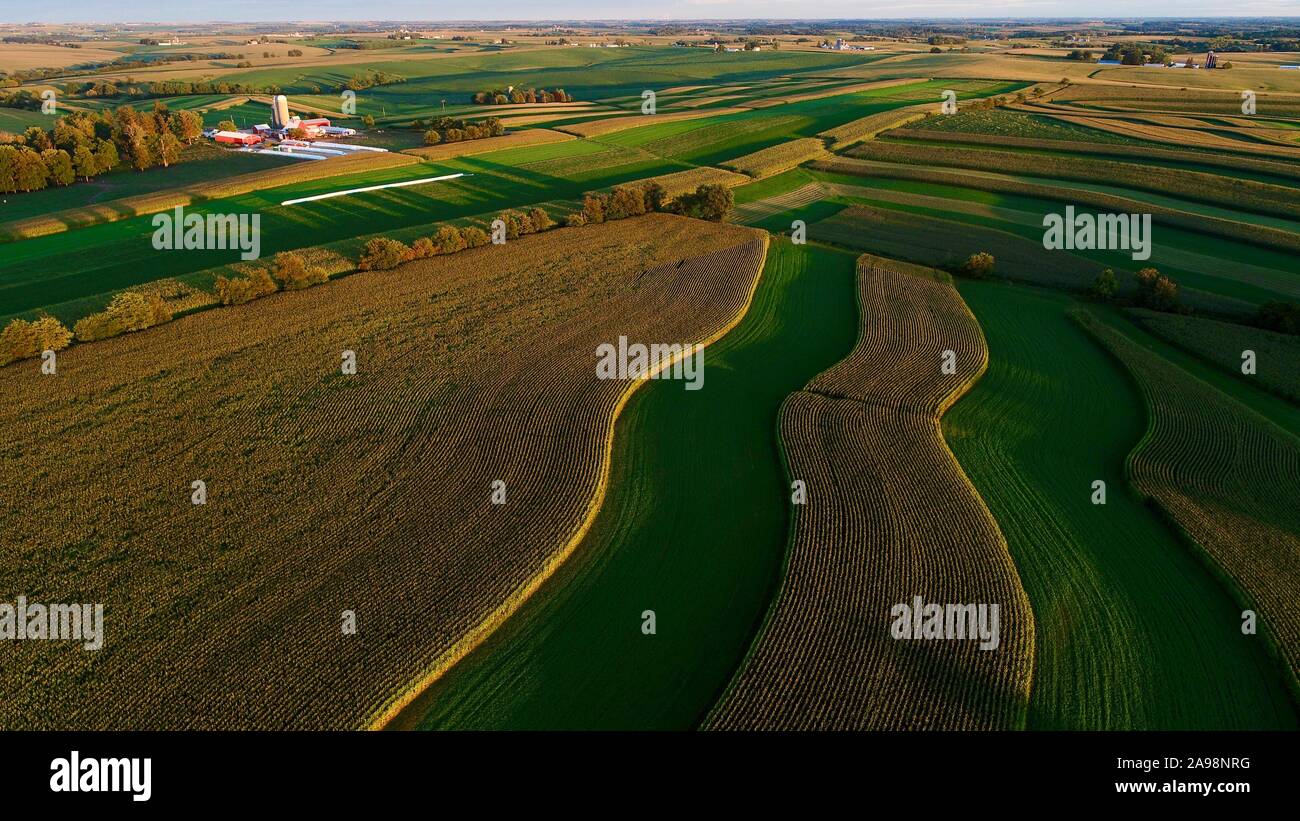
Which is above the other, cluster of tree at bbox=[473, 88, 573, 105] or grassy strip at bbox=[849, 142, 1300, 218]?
cluster of tree at bbox=[473, 88, 573, 105]

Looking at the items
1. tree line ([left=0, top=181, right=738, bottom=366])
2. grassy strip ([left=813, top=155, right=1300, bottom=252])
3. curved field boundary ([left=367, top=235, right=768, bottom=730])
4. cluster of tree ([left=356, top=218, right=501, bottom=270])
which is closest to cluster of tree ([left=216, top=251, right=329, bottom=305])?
tree line ([left=0, top=181, right=738, bottom=366])

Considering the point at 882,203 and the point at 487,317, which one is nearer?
the point at 487,317

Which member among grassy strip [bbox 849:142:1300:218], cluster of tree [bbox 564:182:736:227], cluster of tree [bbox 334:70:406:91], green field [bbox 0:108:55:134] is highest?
cluster of tree [bbox 334:70:406:91]

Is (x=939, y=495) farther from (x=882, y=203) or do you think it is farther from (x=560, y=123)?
(x=560, y=123)

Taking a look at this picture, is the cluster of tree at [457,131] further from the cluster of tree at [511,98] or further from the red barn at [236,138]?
the cluster of tree at [511,98]

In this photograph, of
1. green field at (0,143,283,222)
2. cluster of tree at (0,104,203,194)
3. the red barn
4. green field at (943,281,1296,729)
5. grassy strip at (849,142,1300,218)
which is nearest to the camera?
green field at (943,281,1296,729)

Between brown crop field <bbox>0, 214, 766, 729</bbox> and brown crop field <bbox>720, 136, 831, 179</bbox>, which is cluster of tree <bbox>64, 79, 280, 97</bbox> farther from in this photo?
brown crop field <bbox>0, 214, 766, 729</bbox>

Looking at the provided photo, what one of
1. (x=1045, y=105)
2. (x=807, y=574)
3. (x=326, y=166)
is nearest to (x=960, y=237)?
(x=807, y=574)

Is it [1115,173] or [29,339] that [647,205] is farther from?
[1115,173]
